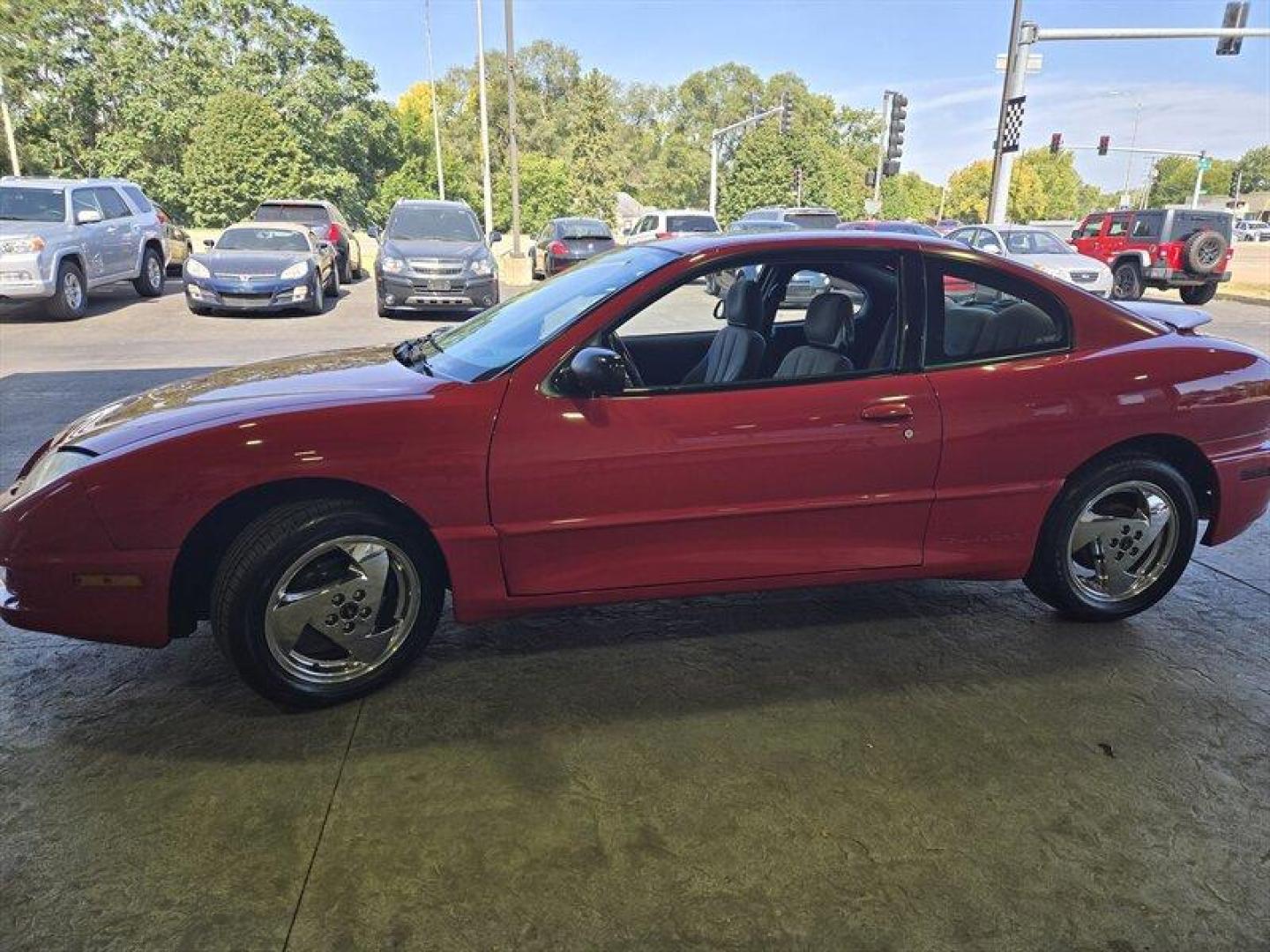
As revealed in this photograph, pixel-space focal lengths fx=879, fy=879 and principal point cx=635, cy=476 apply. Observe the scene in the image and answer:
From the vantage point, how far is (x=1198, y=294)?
60.4ft

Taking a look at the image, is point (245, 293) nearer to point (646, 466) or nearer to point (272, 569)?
point (272, 569)

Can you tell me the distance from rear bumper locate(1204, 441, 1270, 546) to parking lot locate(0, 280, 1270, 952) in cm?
40

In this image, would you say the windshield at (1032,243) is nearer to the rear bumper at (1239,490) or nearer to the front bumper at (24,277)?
the rear bumper at (1239,490)

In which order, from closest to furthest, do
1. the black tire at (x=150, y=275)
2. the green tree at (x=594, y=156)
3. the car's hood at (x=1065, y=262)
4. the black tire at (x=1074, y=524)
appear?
the black tire at (x=1074, y=524) → the black tire at (x=150, y=275) → the car's hood at (x=1065, y=262) → the green tree at (x=594, y=156)

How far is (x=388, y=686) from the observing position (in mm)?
3061

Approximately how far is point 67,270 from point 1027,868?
13.6 m

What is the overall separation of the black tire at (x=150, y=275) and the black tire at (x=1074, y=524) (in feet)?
48.1

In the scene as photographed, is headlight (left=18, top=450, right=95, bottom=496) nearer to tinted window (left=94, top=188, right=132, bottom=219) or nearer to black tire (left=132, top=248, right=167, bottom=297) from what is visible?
tinted window (left=94, top=188, right=132, bottom=219)

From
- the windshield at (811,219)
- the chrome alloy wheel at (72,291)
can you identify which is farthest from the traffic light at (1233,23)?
the chrome alloy wheel at (72,291)

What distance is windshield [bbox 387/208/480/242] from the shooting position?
44.2 feet

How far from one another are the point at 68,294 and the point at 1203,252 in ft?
64.2

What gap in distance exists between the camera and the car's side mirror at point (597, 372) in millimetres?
2826

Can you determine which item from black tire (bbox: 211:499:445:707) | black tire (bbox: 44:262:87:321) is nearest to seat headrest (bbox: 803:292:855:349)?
black tire (bbox: 211:499:445:707)

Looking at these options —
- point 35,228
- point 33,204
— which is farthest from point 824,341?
point 33,204
